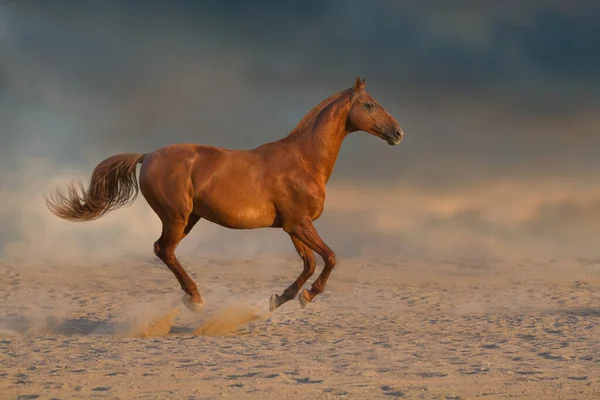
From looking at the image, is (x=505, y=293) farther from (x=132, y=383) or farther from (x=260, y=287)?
(x=132, y=383)

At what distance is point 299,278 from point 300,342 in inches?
35.8

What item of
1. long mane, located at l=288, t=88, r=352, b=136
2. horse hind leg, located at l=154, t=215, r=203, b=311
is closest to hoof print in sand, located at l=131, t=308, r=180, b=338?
horse hind leg, located at l=154, t=215, r=203, b=311

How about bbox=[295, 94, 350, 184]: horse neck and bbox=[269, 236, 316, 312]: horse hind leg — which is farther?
bbox=[295, 94, 350, 184]: horse neck

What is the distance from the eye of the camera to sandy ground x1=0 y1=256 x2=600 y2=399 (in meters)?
6.80

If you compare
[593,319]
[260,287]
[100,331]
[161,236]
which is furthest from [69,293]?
[593,319]

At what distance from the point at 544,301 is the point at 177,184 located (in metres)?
9.11

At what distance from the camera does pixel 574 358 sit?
8359 millimetres

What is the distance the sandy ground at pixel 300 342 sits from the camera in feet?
22.3

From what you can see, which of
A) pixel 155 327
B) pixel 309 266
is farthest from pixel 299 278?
pixel 155 327

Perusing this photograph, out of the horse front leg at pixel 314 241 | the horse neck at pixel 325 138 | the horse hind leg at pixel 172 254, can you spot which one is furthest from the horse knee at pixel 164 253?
the horse neck at pixel 325 138

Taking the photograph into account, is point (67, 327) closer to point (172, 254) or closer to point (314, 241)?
point (172, 254)

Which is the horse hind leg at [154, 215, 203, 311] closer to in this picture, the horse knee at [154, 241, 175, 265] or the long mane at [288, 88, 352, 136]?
the horse knee at [154, 241, 175, 265]

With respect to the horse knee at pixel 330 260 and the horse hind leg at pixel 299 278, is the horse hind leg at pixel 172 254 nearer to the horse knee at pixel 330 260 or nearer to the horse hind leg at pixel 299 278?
the horse hind leg at pixel 299 278

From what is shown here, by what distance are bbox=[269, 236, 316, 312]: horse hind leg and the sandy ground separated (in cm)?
44
